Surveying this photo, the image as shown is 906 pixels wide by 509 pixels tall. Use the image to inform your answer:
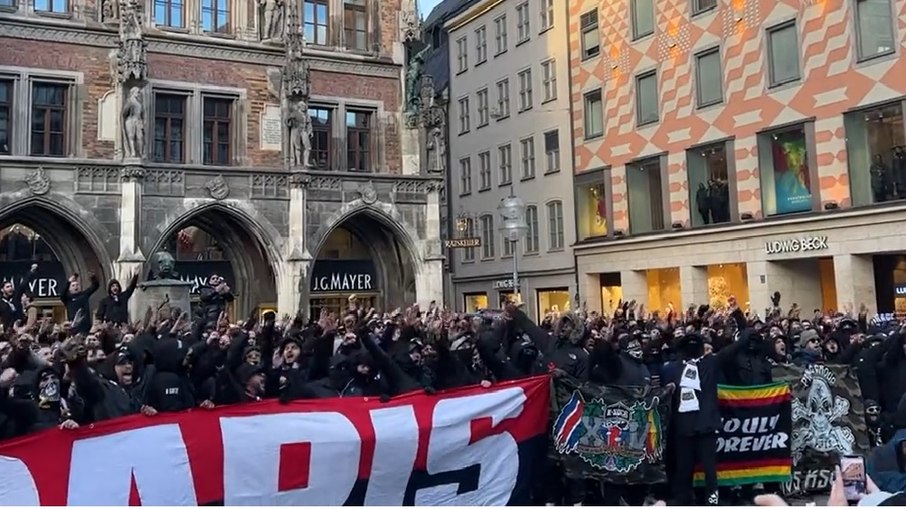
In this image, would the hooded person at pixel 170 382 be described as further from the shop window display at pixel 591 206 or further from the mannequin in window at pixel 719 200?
the shop window display at pixel 591 206

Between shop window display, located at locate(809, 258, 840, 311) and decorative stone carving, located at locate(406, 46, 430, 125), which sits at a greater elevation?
decorative stone carving, located at locate(406, 46, 430, 125)

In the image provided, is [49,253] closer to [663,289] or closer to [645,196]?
[645,196]

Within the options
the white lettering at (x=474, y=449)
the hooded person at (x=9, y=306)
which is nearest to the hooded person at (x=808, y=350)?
the white lettering at (x=474, y=449)

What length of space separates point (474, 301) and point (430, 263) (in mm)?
13228

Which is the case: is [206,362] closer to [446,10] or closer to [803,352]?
[803,352]

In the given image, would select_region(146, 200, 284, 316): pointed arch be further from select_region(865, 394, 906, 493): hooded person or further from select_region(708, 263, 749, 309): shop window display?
select_region(865, 394, 906, 493): hooded person

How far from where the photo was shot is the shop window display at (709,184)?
2823cm

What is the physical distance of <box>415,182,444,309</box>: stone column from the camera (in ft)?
94.1

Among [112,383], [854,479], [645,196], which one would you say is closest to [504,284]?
[645,196]

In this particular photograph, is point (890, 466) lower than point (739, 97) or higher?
lower

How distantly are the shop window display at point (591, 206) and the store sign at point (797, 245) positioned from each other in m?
8.03

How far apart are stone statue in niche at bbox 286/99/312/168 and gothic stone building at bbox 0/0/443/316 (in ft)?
1.06

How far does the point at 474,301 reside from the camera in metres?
41.7

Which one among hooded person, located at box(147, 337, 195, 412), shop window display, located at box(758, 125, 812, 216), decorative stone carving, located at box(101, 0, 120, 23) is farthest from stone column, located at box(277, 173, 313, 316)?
hooded person, located at box(147, 337, 195, 412)
